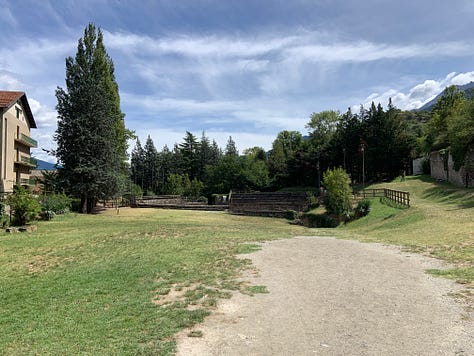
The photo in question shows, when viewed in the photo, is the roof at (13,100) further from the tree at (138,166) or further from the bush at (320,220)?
the tree at (138,166)

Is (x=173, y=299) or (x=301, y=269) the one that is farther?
(x=301, y=269)

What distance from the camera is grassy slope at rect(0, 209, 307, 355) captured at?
18.9 ft

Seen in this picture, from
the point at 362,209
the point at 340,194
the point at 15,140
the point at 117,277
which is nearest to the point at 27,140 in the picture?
the point at 15,140

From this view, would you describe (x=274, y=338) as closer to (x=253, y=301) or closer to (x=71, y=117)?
(x=253, y=301)

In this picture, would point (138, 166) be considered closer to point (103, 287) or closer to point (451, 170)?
point (451, 170)

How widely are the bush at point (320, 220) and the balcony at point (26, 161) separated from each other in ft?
93.1

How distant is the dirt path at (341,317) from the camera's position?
16.6 ft

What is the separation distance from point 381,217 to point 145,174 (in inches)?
3065

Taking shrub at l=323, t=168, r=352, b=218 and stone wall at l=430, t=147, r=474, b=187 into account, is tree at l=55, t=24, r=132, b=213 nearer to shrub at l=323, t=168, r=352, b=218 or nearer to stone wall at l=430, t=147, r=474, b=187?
shrub at l=323, t=168, r=352, b=218

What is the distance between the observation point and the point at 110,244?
14945 mm

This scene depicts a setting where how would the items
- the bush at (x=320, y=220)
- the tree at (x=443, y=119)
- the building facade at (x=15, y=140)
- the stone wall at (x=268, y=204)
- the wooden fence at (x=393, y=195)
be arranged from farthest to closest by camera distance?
the tree at (x=443, y=119) → the stone wall at (x=268, y=204) → the bush at (x=320, y=220) → the building facade at (x=15, y=140) → the wooden fence at (x=393, y=195)

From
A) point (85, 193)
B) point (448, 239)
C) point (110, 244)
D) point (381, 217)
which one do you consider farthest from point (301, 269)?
point (85, 193)

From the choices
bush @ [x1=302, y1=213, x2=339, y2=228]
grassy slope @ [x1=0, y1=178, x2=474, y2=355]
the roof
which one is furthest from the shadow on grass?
the roof

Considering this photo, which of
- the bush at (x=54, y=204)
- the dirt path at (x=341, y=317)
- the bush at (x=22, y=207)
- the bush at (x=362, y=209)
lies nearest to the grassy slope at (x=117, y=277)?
the dirt path at (x=341, y=317)
